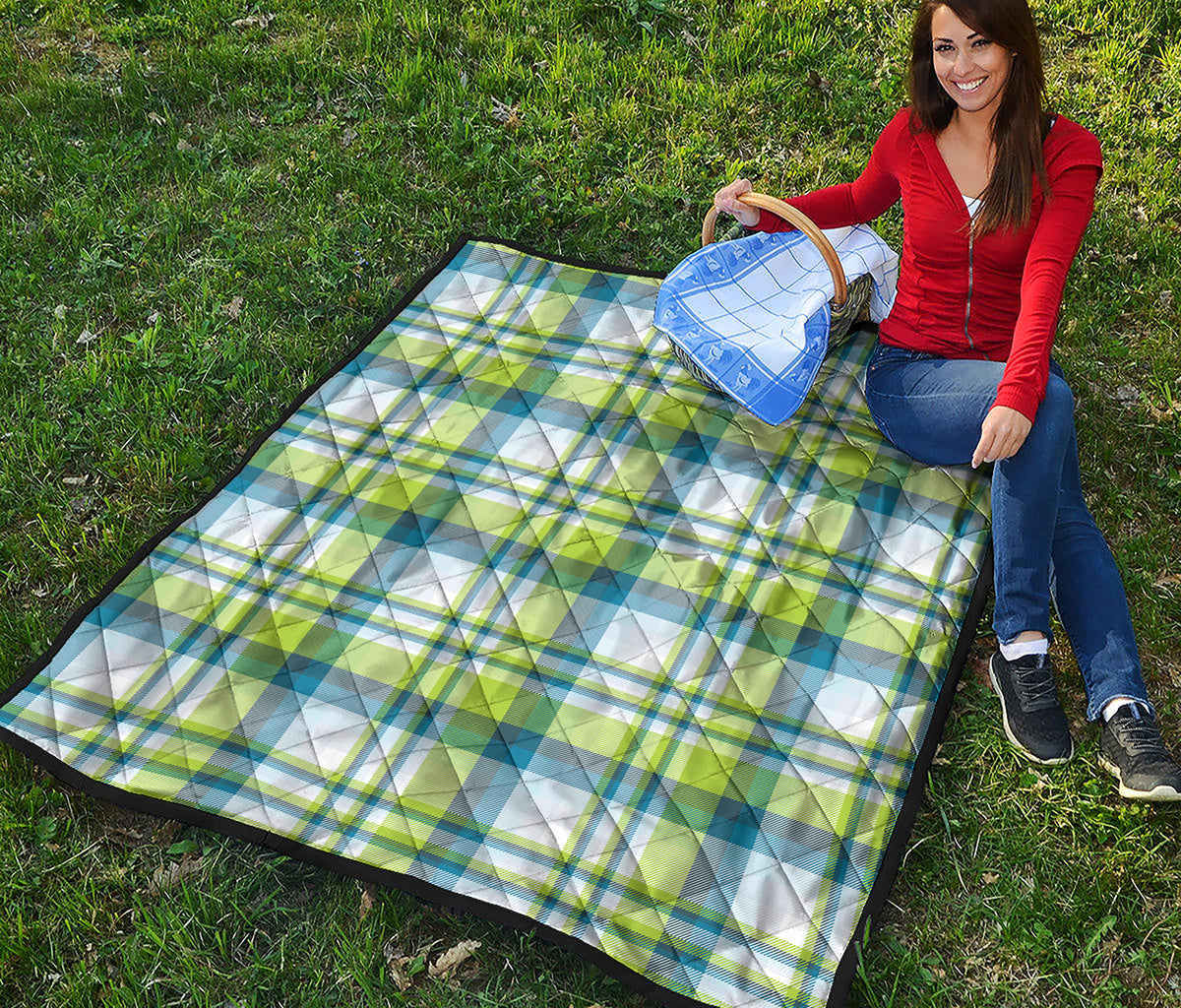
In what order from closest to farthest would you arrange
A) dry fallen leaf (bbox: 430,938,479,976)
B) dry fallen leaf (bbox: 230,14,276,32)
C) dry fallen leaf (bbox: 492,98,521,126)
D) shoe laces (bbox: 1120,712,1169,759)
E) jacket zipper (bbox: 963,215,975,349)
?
dry fallen leaf (bbox: 430,938,479,976)
shoe laces (bbox: 1120,712,1169,759)
jacket zipper (bbox: 963,215,975,349)
dry fallen leaf (bbox: 492,98,521,126)
dry fallen leaf (bbox: 230,14,276,32)

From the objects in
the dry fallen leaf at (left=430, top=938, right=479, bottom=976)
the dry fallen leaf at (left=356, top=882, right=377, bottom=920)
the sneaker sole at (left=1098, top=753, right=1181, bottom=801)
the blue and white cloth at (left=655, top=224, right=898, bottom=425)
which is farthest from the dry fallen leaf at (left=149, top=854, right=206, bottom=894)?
the sneaker sole at (left=1098, top=753, right=1181, bottom=801)

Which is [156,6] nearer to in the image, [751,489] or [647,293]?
[647,293]

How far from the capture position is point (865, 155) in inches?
157

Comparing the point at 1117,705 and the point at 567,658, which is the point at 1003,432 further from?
the point at 567,658

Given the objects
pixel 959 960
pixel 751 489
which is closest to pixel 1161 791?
pixel 959 960

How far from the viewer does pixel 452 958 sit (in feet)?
7.22

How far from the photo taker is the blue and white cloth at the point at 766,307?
2.95 m

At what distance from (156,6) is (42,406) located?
244cm

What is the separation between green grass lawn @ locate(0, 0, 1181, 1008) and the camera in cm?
220

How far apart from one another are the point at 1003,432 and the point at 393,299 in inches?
83.0

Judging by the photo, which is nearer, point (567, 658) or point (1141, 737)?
point (1141, 737)

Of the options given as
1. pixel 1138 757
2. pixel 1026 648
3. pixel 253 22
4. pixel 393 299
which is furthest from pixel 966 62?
pixel 253 22

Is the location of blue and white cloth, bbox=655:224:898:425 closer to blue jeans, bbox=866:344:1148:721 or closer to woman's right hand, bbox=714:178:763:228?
woman's right hand, bbox=714:178:763:228

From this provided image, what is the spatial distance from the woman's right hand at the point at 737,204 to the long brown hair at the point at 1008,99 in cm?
53
